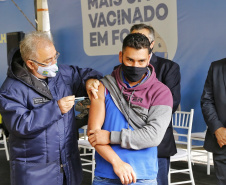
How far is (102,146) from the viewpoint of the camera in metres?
1.43

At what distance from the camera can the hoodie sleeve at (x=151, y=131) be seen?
1.38m

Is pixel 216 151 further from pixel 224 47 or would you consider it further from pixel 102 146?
pixel 224 47

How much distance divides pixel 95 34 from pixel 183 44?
4.67 ft

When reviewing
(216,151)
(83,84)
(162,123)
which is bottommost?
(216,151)

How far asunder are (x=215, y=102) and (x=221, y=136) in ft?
0.79

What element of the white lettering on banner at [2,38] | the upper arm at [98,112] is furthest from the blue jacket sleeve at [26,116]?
the white lettering on banner at [2,38]

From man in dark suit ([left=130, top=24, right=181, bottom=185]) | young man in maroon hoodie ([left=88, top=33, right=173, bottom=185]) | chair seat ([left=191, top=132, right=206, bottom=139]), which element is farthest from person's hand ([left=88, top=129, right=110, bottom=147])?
chair seat ([left=191, top=132, right=206, bottom=139])

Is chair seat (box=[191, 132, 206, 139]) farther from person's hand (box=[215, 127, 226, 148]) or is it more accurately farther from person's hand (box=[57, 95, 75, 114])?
person's hand (box=[57, 95, 75, 114])

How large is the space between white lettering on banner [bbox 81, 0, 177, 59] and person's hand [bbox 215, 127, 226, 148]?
84.2 inches

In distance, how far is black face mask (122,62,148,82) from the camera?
1.49m

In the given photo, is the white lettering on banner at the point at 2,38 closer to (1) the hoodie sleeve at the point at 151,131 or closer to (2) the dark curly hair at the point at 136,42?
(2) the dark curly hair at the point at 136,42

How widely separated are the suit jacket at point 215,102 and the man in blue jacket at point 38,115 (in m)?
0.95

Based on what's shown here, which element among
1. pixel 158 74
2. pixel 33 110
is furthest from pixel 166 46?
pixel 33 110

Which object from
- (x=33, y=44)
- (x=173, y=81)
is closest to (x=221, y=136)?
(x=173, y=81)
